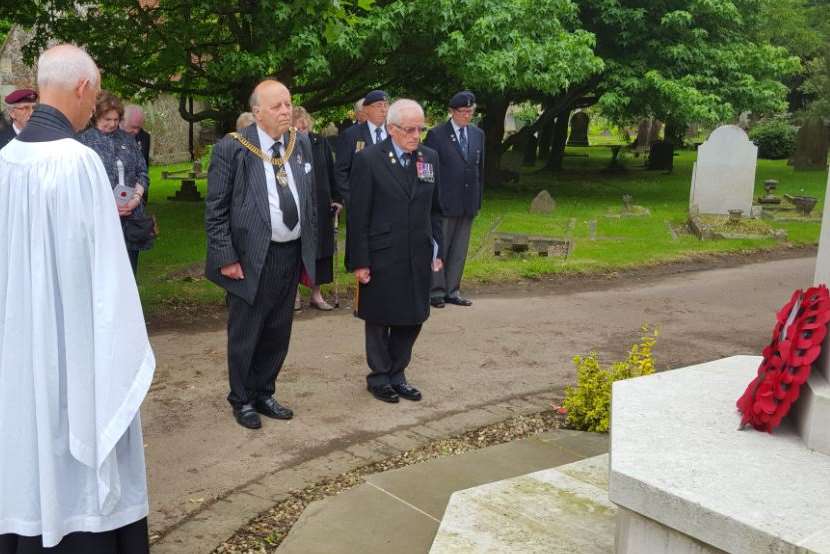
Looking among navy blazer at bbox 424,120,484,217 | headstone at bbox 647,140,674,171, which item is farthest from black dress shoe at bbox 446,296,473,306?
headstone at bbox 647,140,674,171

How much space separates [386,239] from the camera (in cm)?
599

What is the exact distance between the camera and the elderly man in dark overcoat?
597 cm

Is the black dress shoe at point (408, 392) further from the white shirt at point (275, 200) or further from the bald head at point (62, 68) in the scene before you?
the bald head at point (62, 68)

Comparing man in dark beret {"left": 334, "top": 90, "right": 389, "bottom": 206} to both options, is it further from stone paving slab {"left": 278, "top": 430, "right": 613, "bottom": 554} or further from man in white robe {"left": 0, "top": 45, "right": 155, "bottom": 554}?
man in white robe {"left": 0, "top": 45, "right": 155, "bottom": 554}

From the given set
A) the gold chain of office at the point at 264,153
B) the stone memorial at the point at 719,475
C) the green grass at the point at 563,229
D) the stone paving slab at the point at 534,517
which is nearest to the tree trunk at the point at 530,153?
the green grass at the point at 563,229

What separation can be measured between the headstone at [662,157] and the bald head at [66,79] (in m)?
26.0

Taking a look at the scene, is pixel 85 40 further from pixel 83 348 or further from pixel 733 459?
pixel 733 459

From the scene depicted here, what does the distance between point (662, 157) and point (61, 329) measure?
86.9 feet

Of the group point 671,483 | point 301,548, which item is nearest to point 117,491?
point 301,548

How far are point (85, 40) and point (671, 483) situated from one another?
44.4ft

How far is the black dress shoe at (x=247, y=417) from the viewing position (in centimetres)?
555

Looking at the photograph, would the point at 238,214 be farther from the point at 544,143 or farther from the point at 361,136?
the point at 544,143

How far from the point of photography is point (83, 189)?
3.09 m

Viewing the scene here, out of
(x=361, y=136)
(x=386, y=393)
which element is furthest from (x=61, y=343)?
(x=361, y=136)
